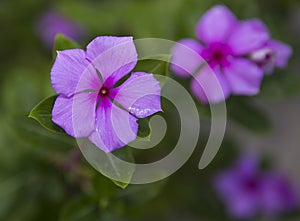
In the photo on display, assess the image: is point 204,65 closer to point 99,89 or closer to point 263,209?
point 99,89

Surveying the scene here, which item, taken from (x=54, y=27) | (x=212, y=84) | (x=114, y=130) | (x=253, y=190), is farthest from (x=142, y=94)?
(x=54, y=27)

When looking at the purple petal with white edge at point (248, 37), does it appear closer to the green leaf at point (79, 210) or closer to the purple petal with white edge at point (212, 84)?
the purple petal with white edge at point (212, 84)

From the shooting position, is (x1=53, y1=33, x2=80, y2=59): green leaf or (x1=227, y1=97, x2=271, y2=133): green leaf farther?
(x1=227, y1=97, x2=271, y2=133): green leaf

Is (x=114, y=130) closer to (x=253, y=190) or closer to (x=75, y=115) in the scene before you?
(x=75, y=115)

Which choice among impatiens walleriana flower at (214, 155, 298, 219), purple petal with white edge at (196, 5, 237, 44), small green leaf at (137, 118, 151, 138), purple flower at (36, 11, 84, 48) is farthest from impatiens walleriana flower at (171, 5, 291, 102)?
purple flower at (36, 11, 84, 48)

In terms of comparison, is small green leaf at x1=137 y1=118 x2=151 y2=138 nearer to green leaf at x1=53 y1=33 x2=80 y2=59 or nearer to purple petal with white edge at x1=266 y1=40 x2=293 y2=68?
green leaf at x1=53 y1=33 x2=80 y2=59

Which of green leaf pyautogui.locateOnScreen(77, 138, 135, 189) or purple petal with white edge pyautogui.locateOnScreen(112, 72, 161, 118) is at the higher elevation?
purple petal with white edge pyautogui.locateOnScreen(112, 72, 161, 118)

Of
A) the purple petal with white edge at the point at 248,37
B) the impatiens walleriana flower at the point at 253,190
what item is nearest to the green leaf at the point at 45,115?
the purple petal with white edge at the point at 248,37
